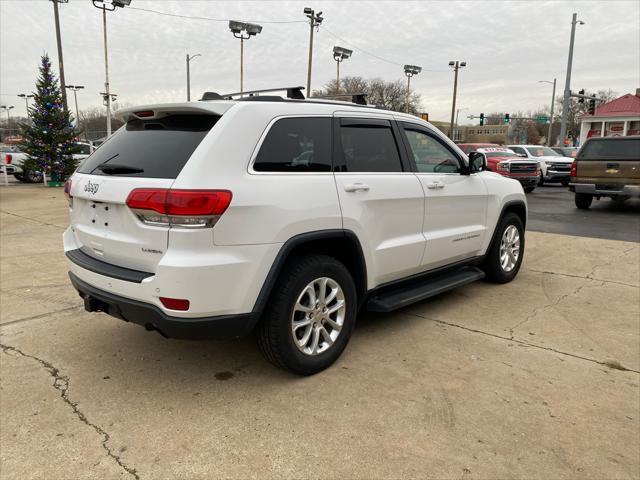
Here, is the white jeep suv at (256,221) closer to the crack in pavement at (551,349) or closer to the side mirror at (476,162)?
the crack in pavement at (551,349)

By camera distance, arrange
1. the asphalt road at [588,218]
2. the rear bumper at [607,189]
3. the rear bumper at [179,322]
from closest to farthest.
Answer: the rear bumper at [179,322]
the asphalt road at [588,218]
the rear bumper at [607,189]

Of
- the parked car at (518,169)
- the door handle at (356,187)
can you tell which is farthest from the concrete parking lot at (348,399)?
the parked car at (518,169)

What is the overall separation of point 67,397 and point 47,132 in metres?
17.7

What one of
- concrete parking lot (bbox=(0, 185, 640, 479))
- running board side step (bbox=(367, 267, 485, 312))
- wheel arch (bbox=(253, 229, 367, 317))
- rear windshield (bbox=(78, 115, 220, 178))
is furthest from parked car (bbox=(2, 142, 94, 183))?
wheel arch (bbox=(253, 229, 367, 317))

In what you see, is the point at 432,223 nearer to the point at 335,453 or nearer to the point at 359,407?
the point at 359,407

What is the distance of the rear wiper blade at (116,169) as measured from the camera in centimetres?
303

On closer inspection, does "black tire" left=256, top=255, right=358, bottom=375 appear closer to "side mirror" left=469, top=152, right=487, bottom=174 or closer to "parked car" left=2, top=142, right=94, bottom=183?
"side mirror" left=469, top=152, right=487, bottom=174

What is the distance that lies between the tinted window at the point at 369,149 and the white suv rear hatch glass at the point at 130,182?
1.08 m

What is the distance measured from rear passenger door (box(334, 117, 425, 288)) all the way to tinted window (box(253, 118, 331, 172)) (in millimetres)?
119

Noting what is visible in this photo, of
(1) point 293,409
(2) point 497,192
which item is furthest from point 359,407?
(2) point 497,192

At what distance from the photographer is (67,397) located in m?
3.12

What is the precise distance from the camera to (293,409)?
3.01m

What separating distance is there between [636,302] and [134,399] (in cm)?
495

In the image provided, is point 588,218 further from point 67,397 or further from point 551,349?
point 67,397
